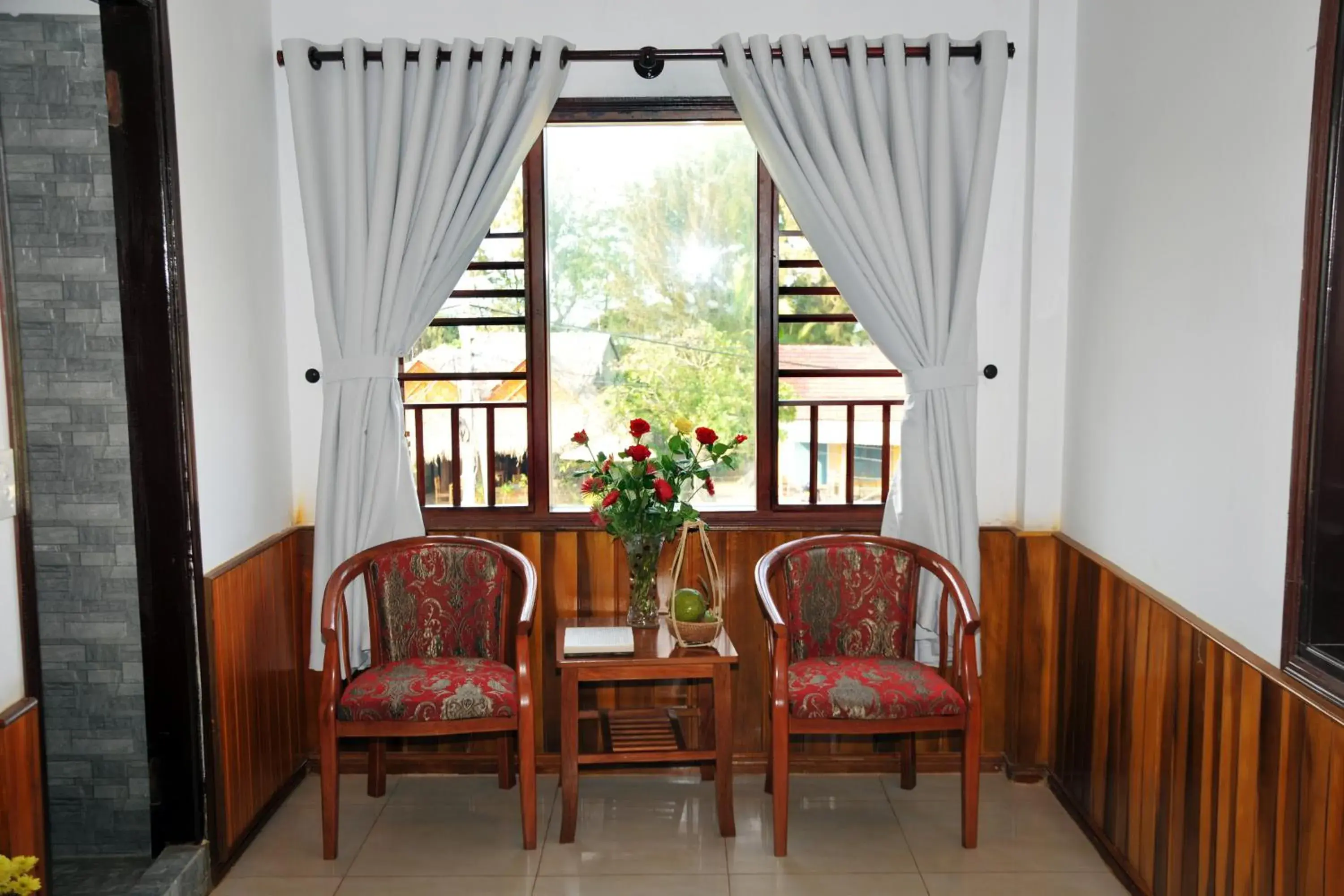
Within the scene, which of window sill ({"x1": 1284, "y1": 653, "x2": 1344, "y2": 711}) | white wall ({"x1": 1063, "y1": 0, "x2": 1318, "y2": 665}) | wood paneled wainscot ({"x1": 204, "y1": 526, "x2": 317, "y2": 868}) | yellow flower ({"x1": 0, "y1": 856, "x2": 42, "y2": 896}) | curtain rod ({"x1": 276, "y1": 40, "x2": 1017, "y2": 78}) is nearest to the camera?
yellow flower ({"x1": 0, "y1": 856, "x2": 42, "y2": 896})

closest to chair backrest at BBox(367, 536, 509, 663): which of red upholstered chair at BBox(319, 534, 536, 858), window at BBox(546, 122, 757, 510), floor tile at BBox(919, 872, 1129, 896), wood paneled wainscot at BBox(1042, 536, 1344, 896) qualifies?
red upholstered chair at BBox(319, 534, 536, 858)

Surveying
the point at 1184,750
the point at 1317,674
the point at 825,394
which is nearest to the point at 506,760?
the point at 825,394

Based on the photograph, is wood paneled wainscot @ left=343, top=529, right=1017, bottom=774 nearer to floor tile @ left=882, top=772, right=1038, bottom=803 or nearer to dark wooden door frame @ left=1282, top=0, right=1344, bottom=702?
floor tile @ left=882, top=772, right=1038, bottom=803

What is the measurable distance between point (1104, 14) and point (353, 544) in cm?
250

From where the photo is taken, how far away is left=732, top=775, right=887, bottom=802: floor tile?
3295 millimetres

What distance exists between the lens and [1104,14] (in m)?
2.96

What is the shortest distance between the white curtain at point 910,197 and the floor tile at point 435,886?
1351 mm

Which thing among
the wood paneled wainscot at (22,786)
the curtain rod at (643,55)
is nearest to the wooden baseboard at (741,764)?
the wood paneled wainscot at (22,786)

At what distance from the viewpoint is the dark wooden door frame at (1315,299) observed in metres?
1.86

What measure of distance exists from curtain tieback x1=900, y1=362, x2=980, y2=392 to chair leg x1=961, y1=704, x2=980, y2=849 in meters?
0.90

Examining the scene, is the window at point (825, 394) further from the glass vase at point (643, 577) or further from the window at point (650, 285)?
the glass vase at point (643, 577)

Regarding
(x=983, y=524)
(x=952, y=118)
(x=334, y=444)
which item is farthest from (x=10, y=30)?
(x=983, y=524)

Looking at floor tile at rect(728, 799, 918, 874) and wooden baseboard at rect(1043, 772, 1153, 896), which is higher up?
wooden baseboard at rect(1043, 772, 1153, 896)

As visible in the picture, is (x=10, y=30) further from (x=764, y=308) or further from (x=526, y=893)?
(x=526, y=893)
